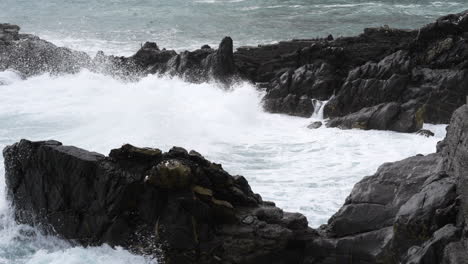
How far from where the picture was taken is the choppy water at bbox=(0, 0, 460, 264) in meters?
18.8

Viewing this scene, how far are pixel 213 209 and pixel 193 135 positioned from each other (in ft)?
42.0

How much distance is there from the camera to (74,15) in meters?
61.9

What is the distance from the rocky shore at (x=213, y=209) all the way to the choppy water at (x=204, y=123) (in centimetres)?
94

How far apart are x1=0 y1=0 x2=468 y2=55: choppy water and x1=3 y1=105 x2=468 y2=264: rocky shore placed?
3048 cm

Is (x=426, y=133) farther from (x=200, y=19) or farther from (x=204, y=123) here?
(x=200, y=19)

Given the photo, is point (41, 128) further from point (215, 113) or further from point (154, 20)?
point (154, 20)

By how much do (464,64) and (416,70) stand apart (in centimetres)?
228

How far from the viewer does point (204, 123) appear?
28703mm

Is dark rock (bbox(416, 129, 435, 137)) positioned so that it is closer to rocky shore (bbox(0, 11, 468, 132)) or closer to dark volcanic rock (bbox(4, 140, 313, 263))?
rocky shore (bbox(0, 11, 468, 132))

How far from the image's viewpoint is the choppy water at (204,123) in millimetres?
18812

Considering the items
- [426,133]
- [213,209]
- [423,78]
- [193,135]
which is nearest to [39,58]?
[193,135]

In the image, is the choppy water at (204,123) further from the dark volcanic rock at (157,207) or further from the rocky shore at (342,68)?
the rocky shore at (342,68)

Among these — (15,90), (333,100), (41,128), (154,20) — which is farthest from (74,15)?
(333,100)

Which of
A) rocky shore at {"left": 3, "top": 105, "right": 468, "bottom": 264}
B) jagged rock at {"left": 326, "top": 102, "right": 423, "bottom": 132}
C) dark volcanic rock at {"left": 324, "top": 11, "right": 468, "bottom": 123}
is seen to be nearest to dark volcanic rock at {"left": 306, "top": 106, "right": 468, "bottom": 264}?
rocky shore at {"left": 3, "top": 105, "right": 468, "bottom": 264}
